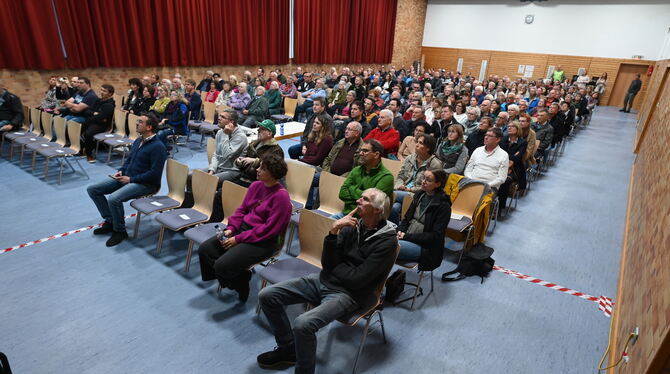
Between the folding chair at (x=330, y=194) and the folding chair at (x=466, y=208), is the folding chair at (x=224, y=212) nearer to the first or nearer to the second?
the folding chair at (x=330, y=194)

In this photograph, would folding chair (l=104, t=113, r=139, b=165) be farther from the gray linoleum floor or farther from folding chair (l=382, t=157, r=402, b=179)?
folding chair (l=382, t=157, r=402, b=179)

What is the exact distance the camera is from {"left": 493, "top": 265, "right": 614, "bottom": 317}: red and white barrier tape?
3.34 meters

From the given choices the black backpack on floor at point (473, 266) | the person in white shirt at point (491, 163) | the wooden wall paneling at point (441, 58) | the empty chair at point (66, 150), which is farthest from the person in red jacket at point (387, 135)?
the wooden wall paneling at point (441, 58)

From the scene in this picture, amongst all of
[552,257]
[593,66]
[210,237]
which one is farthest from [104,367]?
[593,66]

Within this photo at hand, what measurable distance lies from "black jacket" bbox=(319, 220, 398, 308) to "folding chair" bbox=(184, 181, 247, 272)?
1262 millimetres

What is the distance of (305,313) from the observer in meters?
2.30

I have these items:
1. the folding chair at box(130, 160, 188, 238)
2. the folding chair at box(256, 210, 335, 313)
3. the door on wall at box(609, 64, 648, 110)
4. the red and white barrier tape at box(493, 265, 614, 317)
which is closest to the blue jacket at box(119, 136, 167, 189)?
the folding chair at box(130, 160, 188, 238)

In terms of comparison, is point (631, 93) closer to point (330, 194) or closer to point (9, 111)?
point (330, 194)

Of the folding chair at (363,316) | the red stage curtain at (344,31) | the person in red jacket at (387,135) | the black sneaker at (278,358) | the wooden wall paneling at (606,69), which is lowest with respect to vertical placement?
the black sneaker at (278,358)

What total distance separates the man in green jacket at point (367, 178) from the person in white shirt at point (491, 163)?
1.48m

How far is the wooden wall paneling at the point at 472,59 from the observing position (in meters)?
20.3

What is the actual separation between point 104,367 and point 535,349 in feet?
10.2

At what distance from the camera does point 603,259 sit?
13.8 ft

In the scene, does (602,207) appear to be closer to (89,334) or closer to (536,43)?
(89,334)
